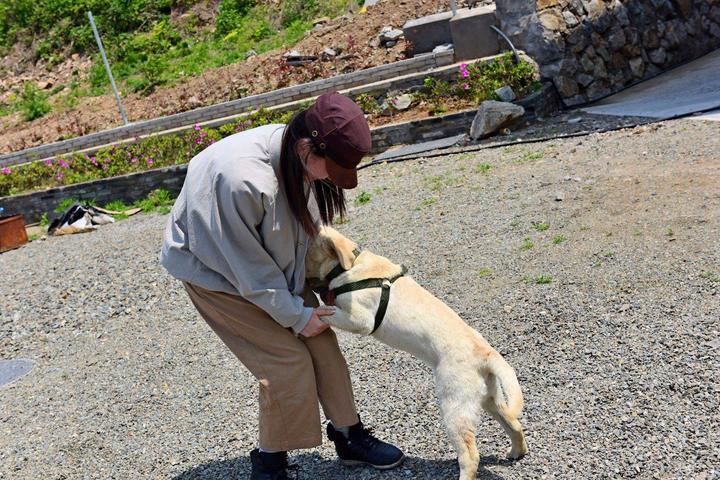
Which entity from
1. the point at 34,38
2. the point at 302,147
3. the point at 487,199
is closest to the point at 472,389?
Result: the point at 302,147

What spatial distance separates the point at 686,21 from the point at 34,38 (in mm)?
18844

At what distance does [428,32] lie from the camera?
12.2 m

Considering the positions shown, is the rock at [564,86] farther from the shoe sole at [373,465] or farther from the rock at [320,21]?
the shoe sole at [373,465]

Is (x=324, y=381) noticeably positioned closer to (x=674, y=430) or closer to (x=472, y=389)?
(x=472, y=389)

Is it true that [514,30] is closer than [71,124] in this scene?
Yes

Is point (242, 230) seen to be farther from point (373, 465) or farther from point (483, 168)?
point (483, 168)

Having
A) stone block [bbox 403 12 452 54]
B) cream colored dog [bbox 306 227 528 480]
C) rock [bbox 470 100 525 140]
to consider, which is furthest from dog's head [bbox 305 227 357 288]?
stone block [bbox 403 12 452 54]

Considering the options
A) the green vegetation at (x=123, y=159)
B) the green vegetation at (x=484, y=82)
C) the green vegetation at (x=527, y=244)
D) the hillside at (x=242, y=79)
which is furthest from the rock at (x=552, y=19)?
the green vegetation at (x=527, y=244)

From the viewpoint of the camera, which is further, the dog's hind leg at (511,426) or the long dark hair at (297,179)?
the dog's hind leg at (511,426)

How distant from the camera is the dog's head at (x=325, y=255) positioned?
308 centimetres

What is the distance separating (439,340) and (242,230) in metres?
0.94

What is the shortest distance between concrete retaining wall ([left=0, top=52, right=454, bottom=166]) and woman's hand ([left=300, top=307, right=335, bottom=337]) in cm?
909

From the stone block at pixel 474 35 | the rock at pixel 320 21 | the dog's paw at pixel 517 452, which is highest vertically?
the rock at pixel 320 21

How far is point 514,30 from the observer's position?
10.9 metres
